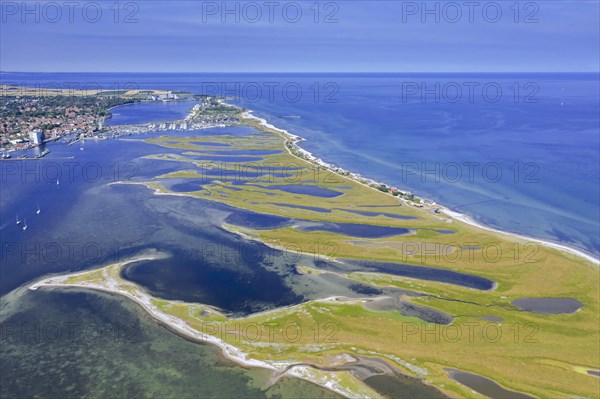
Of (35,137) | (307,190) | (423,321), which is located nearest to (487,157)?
(307,190)

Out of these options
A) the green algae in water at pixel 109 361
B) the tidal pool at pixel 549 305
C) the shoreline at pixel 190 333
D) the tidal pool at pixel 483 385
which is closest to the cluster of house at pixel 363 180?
the tidal pool at pixel 549 305

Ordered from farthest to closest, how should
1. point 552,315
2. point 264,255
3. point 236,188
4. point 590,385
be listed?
point 236,188
point 264,255
point 552,315
point 590,385

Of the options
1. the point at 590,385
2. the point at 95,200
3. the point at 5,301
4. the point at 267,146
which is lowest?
the point at 590,385

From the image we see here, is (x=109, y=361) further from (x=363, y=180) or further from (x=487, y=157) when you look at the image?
(x=487, y=157)

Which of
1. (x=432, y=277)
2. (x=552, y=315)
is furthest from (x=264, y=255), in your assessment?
(x=552, y=315)

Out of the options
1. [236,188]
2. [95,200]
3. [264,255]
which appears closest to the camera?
[264,255]

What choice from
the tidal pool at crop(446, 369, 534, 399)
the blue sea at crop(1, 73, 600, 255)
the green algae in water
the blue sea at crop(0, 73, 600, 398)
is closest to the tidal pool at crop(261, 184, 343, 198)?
the blue sea at crop(0, 73, 600, 398)

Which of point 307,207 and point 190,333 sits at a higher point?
point 307,207

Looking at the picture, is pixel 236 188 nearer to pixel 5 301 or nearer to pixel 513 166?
pixel 5 301

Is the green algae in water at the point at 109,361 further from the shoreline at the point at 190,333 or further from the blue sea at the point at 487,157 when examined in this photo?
the blue sea at the point at 487,157
